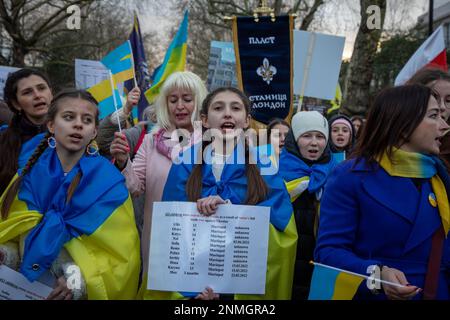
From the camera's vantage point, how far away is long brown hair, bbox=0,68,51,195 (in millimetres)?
A: 3102

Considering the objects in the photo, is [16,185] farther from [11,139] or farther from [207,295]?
[207,295]

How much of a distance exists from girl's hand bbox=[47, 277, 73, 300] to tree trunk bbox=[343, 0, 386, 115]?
10324mm

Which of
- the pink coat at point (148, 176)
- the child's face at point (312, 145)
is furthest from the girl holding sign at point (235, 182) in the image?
the child's face at point (312, 145)

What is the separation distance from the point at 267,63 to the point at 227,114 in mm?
2717

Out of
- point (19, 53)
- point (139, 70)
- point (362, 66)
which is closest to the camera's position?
point (139, 70)

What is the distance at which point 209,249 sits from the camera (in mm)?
2553

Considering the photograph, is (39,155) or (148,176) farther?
(148,176)

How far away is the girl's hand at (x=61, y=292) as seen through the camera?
8.17 ft

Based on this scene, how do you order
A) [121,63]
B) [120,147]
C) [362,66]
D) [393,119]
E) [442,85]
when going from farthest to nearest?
[362,66], [121,63], [442,85], [120,147], [393,119]

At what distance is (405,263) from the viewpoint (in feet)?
7.45

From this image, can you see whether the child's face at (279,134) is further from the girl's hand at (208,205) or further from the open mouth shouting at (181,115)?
the girl's hand at (208,205)

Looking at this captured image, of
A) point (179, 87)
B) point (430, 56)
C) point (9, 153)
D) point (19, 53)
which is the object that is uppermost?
point (19, 53)

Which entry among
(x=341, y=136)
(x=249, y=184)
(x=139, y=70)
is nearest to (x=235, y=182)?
(x=249, y=184)
